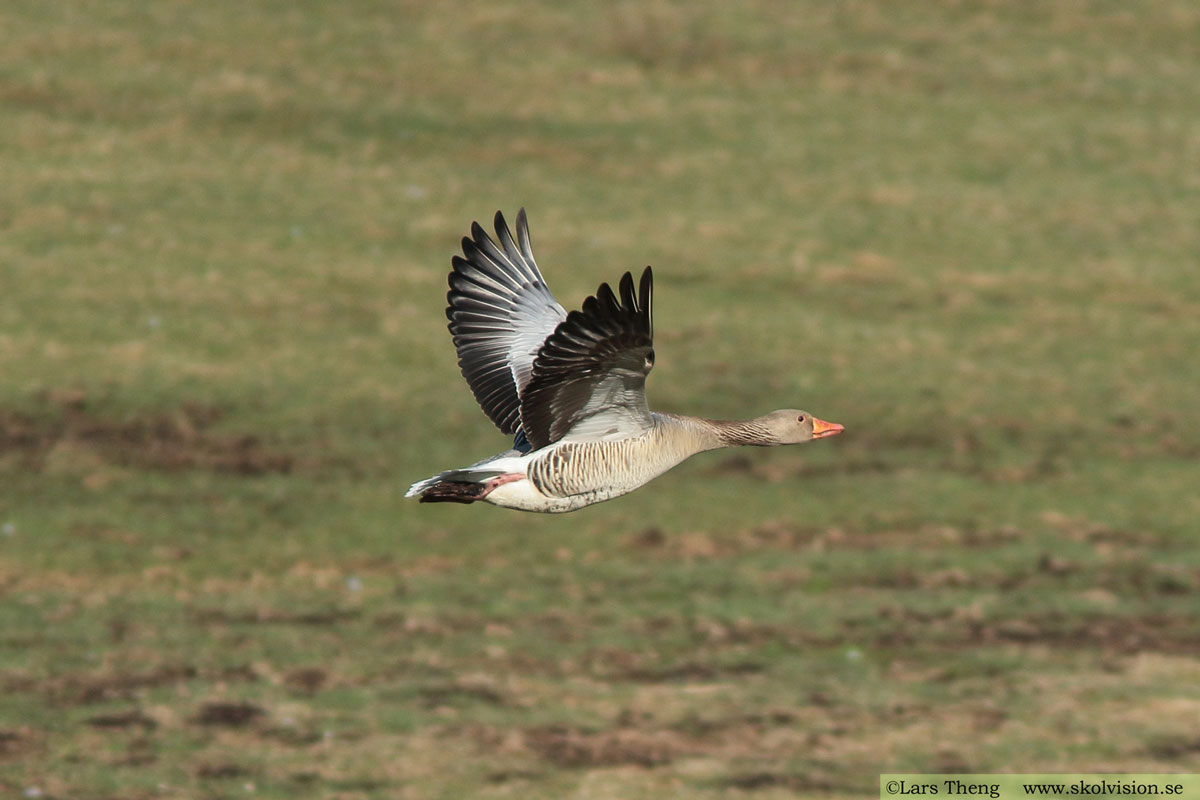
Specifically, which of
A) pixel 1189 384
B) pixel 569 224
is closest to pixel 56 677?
pixel 569 224

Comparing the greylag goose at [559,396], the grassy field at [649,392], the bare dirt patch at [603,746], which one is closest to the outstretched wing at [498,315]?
the greylag goose at [559,396]

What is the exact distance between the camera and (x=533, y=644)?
86.2ft

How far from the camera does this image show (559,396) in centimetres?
1050

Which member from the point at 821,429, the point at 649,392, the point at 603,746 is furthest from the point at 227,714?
the point at 821,429

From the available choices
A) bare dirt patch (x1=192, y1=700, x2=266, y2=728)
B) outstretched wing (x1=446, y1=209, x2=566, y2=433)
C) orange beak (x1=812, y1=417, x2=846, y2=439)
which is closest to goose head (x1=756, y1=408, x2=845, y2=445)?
orange beak (x1=812, y1=417, x2=846, y2=439)

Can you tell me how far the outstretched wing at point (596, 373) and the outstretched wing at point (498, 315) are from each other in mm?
1141

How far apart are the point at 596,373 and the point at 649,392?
22959 mm

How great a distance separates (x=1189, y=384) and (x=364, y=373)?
56.5ft

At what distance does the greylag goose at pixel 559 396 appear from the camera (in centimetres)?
994

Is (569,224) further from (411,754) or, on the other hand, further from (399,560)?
(411,754)

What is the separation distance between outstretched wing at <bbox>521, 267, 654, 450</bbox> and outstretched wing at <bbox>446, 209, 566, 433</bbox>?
114 centimetres

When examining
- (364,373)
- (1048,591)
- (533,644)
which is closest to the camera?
(533,644)

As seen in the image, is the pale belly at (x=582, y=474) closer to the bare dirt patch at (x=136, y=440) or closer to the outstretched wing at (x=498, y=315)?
→ the outstretched wing at (x=498, y=315)

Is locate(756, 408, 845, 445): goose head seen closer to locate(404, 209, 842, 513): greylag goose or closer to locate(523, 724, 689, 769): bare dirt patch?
locate(404, 209, 842, 513): greylag goose
